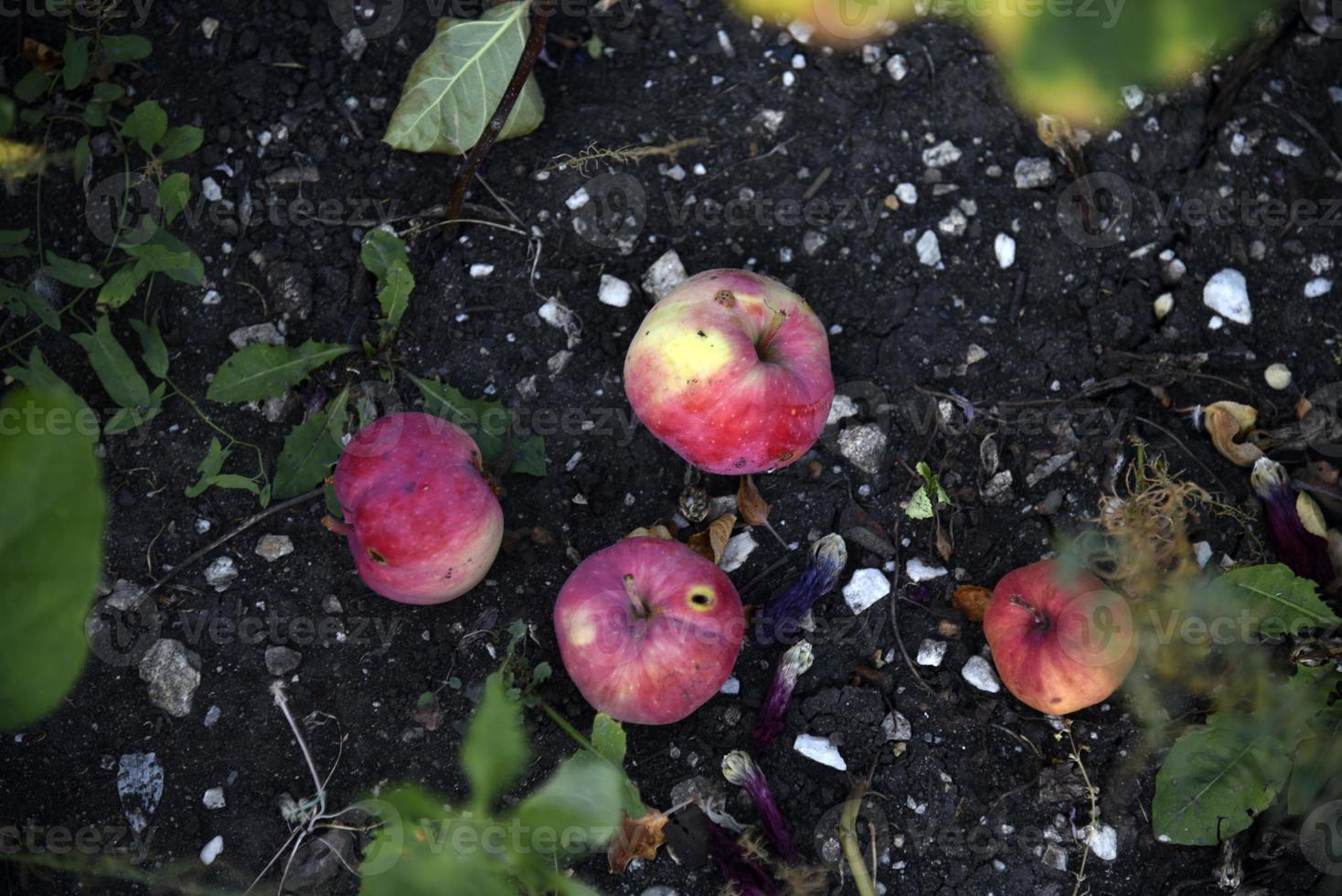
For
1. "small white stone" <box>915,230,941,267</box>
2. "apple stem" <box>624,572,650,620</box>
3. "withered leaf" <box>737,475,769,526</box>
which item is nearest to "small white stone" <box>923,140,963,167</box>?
"small white stone" <box>915,230,941,267</box>

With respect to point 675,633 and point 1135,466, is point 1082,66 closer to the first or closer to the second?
point 1135,466

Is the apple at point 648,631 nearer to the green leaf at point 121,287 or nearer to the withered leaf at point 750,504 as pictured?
the withered leaf at point 750,504

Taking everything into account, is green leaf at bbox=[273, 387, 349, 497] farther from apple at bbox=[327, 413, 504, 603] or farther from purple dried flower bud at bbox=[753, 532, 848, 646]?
purple dried flower bud at bbox=[753, 532, 848, 646]

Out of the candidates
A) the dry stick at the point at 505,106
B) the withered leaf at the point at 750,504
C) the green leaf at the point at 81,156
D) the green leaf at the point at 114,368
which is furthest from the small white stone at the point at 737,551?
the green leaf at the point at 81,156

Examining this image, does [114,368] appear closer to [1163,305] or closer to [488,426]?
[488,426]

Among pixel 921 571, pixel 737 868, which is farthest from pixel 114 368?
pixel 921 571

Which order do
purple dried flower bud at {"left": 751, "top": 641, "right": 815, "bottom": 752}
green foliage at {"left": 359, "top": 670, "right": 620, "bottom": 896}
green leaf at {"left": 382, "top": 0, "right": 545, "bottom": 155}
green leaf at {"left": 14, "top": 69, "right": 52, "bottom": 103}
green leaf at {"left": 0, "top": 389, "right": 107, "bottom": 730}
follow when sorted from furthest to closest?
green leaf at {"left": 14, "top": 69, "right": 52, "bottom": 103}, green leaf at {"left": 382, "top": 0, "right": 545, "bottom": 155}, purple dried flower bud at {"left": 751, "top": 641, "right": 815, "bottom": 752}, green foliage at {"left": 359, "top": 670, "right": 620, "bottom": 896}, green leaf at {"left": 0, "top": 389, "right": 107, "bottom": 730}
